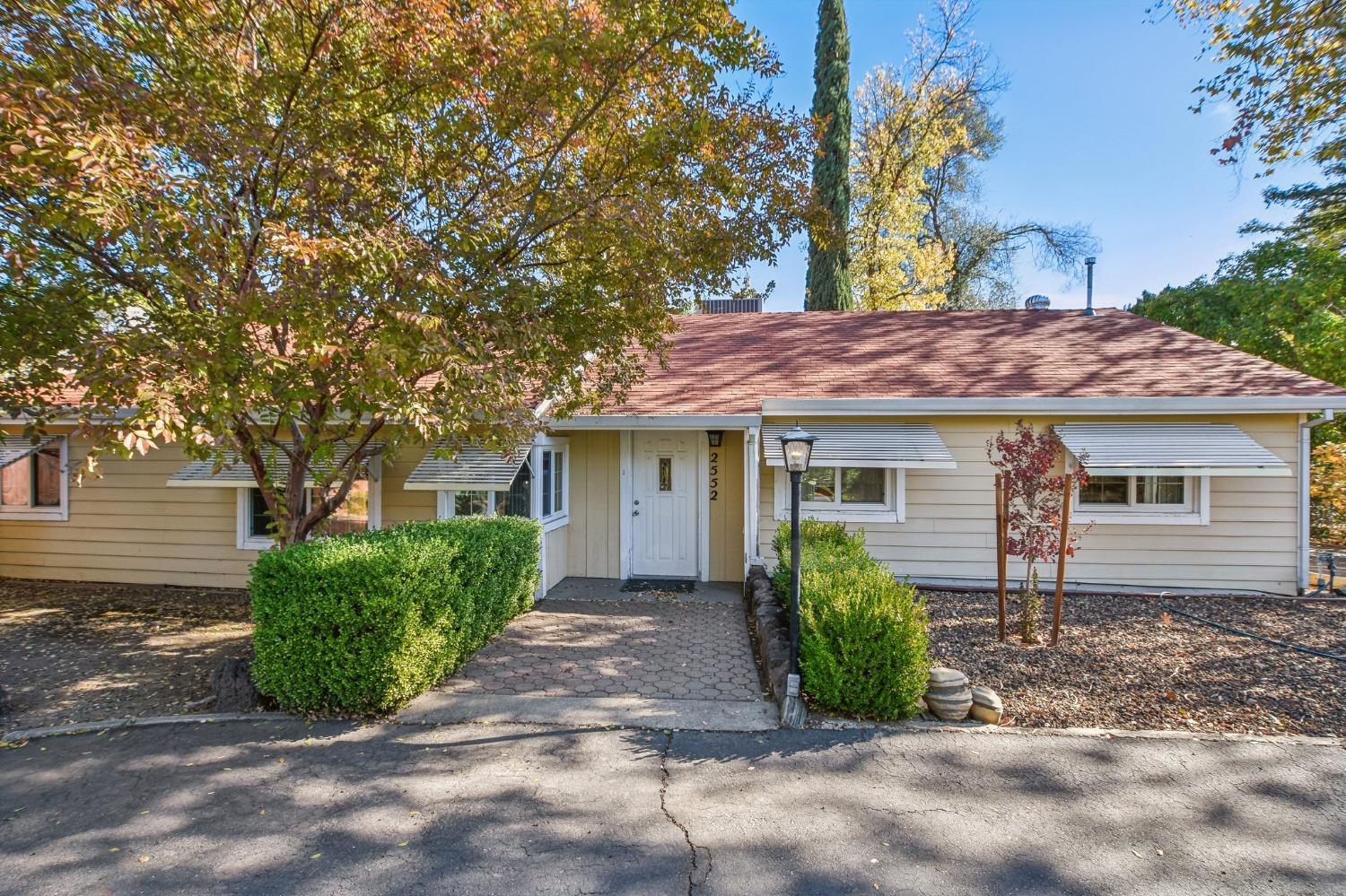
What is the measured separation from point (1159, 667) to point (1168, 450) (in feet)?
11.8

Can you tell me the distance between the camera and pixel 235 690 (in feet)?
15.1

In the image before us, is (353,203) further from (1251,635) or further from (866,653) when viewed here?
(1251,635)

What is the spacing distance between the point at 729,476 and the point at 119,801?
685 centimetres

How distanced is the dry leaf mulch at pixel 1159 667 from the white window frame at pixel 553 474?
4.69 meters

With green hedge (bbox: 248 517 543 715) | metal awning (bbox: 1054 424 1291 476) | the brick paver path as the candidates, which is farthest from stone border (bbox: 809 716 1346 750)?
metal awning (bbox: 1054 424 1291 476)

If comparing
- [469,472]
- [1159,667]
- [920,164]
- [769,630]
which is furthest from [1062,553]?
[920,164]

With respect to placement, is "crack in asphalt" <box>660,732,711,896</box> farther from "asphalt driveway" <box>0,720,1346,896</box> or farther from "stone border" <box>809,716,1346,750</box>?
"stone border" <box>809,716,1346,750</box>

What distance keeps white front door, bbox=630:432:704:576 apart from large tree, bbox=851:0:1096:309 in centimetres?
1264

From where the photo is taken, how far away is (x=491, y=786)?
142 inches

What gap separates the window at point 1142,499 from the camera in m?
8.05

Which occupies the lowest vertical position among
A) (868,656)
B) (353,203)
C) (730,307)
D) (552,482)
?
(868,656)

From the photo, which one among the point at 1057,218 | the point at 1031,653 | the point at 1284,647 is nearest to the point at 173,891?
the point at 1031,653

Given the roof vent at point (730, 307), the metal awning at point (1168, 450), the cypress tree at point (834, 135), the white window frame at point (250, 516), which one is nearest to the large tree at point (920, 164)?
the cypress tree at point (834, 135)

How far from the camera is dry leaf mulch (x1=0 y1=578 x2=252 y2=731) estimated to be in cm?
483
